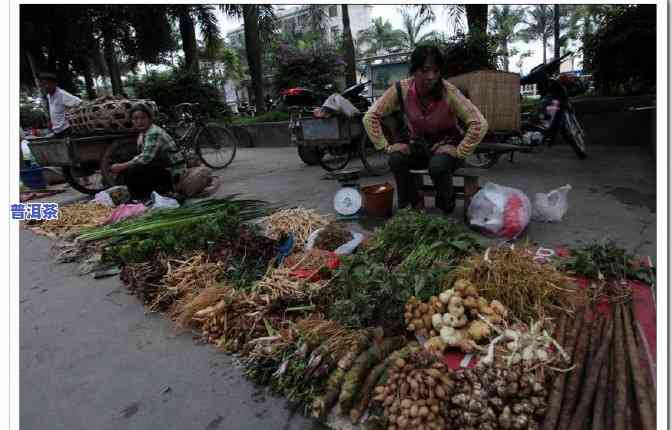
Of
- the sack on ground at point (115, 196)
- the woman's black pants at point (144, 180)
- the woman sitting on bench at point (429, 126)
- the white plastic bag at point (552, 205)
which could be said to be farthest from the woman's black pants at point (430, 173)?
the sack on ground at point (115, 196)

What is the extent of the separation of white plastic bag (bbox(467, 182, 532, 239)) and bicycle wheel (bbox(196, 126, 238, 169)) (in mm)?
6213

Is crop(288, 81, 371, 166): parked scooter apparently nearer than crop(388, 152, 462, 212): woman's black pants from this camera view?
No

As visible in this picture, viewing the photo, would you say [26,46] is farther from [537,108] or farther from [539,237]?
[539,237]

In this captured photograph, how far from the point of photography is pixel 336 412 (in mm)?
1724

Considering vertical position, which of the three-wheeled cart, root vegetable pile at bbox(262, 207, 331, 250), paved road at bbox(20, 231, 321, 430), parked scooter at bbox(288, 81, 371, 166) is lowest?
paved road at bbox(20, 231, 321, 430)

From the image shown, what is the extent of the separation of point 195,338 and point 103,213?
3.49m

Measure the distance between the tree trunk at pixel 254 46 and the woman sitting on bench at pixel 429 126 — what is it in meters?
10.8

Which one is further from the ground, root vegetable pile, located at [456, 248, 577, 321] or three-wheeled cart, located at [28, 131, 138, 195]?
three-wheeled cart, located at [28, 131, 138, 195]

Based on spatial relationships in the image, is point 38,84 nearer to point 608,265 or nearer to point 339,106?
point 339,106

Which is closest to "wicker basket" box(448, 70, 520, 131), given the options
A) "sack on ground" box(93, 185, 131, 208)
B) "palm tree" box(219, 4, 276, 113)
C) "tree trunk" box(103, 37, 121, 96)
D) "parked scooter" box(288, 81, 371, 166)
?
"parked scooter" box(288, 81, 371, 166)

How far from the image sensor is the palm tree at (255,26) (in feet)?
43.9

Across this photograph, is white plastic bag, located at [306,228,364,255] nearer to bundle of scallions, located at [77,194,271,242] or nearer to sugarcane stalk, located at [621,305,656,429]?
bundle of scallions, located at [77,194,271,242]

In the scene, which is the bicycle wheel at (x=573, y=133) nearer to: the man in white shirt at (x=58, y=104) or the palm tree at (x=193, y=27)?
the man in white shirt at (x=58, y=104)

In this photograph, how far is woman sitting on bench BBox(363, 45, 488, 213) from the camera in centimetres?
354
